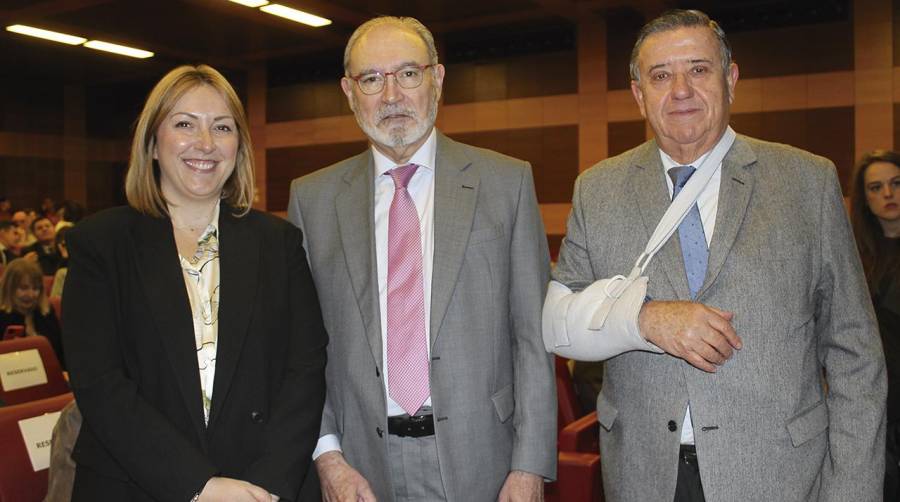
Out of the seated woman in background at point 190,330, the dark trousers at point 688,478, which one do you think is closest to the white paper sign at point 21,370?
the seated woman in background at point 190,330

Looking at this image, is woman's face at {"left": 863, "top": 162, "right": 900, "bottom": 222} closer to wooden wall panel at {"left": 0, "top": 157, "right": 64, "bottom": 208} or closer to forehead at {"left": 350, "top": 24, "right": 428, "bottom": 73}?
forehead at {"left": 350, "top": 24, "right": 428, "bottom": 73}

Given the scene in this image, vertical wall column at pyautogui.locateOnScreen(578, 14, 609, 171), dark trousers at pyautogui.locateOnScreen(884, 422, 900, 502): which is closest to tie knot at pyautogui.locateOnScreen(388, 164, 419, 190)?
dark trousers at pyautogui.locateOnScreen(884, 422, 900, 502)

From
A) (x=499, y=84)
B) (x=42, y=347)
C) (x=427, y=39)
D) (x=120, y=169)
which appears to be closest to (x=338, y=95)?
(x=499, y=84)

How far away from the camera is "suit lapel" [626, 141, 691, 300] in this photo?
192 centimetres

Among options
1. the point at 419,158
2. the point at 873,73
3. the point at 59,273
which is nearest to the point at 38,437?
the point at 419,158

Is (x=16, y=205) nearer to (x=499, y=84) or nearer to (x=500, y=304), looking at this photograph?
(x=499, y=84)

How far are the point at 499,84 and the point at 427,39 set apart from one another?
423 inches

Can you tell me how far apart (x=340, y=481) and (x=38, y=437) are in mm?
1218

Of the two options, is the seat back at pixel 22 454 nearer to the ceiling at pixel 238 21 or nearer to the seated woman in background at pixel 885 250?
the seated woman in background at pixel 885 250

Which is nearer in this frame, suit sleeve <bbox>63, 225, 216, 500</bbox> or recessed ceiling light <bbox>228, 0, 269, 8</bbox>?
suit sleeve <bbox>63, 225, 216, 500</bbox>

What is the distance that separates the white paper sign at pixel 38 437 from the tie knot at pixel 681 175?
88.2 inches

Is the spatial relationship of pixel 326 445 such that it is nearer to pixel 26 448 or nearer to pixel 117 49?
pixel 26 448

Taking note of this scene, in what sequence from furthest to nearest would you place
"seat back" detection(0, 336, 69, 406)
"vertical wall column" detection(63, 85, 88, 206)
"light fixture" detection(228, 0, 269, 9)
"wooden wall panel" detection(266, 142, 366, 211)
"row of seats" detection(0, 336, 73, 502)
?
"vertical wall column" detection(63, 85, 88, 206), "wooden wall panel" detection(266, 142, 366, 211), "light fixture" detection(228, 0, 269, 9), "seat back" detection(0, 336, 69, 406), "row of seats" detection(0, 336, 73, 502)

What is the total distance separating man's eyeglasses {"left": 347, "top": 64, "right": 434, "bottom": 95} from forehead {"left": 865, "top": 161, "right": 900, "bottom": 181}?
8.47ft
